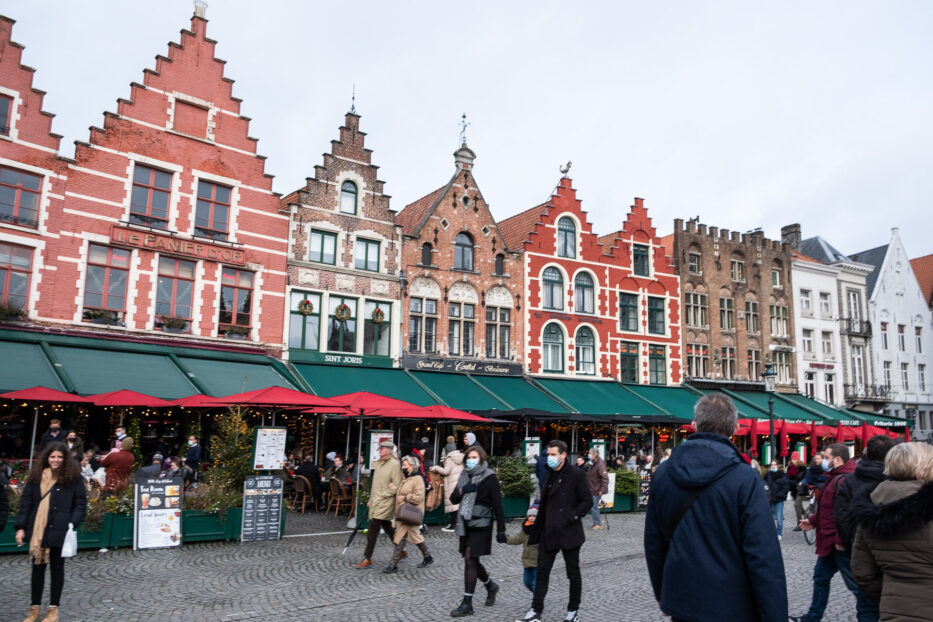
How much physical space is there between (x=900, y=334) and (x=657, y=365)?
1884 cm

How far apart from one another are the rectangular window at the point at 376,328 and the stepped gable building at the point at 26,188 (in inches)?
358

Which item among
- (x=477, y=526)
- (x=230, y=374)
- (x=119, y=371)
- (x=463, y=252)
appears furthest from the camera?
(x=463, y=252)

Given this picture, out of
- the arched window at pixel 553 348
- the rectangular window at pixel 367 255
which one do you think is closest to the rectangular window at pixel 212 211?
the rectangular window at pixel 367 255

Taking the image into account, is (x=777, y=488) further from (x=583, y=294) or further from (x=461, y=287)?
(x=583, y=294)

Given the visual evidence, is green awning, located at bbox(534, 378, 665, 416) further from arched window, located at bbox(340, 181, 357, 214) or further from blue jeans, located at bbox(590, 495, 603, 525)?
arched window, located at bbox(340, 181, 357, 214)

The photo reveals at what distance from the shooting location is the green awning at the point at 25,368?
50.6ft

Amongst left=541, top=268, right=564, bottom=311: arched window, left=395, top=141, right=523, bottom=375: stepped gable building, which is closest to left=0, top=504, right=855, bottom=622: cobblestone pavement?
left=395, top=141, right=523, bottom=375: stepped gable building

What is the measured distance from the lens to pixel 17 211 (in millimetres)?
17906

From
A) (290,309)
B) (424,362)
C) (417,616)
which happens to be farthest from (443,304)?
(417,616)

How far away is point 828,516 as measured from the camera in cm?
668

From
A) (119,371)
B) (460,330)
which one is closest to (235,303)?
(119,371)

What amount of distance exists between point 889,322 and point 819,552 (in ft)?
125

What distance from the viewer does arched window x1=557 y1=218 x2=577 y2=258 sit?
93.4 ft

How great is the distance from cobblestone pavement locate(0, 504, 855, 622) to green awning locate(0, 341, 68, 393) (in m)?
6.80
